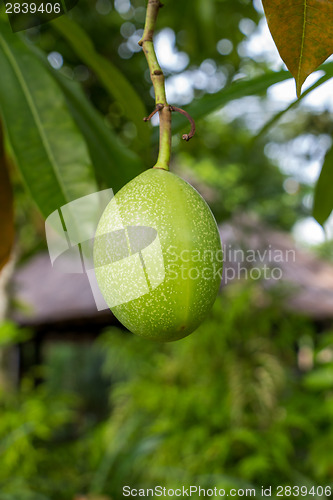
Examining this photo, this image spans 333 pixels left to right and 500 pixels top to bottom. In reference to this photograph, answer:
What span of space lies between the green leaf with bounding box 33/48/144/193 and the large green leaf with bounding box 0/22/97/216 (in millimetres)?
61

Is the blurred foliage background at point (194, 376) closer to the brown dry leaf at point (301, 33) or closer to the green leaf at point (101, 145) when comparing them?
the green leaf at point (101, 145)

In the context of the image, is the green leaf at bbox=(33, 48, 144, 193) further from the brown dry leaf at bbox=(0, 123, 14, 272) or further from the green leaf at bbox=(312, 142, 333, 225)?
the green leaf at bbox=(312, 142, 333, 225)

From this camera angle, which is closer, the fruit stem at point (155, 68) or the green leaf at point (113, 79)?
the fruit stem at point (155, 68)

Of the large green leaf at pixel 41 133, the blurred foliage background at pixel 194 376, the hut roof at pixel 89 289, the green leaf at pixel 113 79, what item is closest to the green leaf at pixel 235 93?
the green leaf at pixel 113 79

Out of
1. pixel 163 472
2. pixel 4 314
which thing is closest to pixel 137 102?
pixel 163 472

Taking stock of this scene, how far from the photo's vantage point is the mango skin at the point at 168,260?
1.05 feet

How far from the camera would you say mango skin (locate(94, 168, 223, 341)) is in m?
0.32

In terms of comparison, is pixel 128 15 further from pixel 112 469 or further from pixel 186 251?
pixel 112 469

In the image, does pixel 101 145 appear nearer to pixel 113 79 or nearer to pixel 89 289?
pixel 113 79

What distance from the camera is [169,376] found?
2723 mm

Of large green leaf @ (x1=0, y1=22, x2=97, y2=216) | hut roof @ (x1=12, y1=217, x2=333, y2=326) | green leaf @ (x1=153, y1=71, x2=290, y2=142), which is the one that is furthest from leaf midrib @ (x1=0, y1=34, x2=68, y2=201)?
hut roof @ (x1=12, y1=217, x2=333, y2=326)

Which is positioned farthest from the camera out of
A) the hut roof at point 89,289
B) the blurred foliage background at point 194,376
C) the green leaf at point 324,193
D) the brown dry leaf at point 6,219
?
the hut roof at point 89,289

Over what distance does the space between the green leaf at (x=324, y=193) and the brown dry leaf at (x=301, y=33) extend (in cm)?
38

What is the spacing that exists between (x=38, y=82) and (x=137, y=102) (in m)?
0.13
